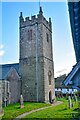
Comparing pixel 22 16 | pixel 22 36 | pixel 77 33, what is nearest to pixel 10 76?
pixel 22 36

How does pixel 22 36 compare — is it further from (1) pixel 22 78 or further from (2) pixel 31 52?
(1) pixel 22 78

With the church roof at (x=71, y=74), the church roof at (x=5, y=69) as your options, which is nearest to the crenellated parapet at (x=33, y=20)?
the church roof at (x=5, y=69)

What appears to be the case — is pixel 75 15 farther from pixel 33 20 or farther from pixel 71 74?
pixel 33 20

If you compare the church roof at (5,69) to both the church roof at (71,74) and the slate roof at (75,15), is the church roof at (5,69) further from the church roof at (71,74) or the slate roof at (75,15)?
the slate roof at (75,15)

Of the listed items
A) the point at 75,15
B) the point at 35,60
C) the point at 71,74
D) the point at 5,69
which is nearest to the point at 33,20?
the point at 35,60

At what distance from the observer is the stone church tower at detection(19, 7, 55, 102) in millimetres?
25297

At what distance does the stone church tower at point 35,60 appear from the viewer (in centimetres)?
2530

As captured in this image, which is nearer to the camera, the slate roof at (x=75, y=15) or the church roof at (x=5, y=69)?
the slate roof at (x=75, y=15)

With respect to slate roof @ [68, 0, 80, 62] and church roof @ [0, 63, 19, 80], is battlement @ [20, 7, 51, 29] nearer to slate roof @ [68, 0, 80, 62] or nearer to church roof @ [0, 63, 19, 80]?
church roof @ [0, 63, 19, 80]

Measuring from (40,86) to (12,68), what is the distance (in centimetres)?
461

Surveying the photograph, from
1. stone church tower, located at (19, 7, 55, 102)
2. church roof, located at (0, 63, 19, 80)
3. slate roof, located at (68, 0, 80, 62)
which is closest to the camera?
slate roof, located at (68, 0, 80, 62)

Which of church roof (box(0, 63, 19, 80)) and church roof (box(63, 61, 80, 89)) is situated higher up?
church roof (box(0, 63, 19, 80))

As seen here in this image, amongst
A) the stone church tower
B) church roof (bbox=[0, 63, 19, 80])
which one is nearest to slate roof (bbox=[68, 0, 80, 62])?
the stone church tower

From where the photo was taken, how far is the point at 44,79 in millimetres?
25234
